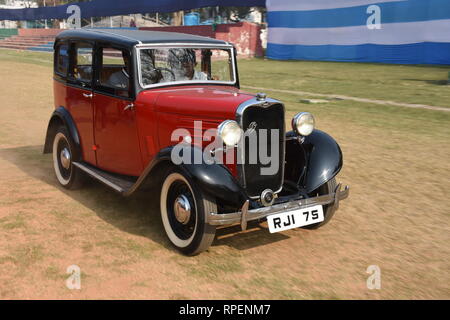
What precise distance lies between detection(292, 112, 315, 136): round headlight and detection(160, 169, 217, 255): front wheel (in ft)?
3.79

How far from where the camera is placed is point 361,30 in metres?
22.8

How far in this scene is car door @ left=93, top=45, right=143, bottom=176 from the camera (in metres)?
4.23

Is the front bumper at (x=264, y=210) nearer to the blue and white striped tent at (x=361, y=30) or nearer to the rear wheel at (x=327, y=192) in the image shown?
the rear wheel at (x=327, y=192)

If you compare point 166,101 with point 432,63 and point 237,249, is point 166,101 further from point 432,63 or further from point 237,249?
point 432,63

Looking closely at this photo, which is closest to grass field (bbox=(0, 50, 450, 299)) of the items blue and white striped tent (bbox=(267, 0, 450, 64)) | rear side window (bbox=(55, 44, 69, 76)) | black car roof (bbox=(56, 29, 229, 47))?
rear side window (bbox=(55, 44, 69, 76))

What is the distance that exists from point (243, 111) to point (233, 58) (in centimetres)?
150

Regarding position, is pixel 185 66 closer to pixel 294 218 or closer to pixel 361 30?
pixel 294 218

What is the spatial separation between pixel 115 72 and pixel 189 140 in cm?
134

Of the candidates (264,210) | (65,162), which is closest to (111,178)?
(65,162)

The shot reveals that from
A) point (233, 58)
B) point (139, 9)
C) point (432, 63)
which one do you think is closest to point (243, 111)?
point (233, 58)

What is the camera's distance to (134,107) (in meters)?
4.13

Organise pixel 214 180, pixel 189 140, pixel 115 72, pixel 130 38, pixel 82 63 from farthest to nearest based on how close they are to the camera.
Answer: pixel 82 63 → pixel 115 72 → pixel 130 38 → pixel 189 140 → pixel 214 180

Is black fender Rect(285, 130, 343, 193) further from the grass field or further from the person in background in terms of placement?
the person in background

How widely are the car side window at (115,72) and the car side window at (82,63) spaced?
0.55ft
